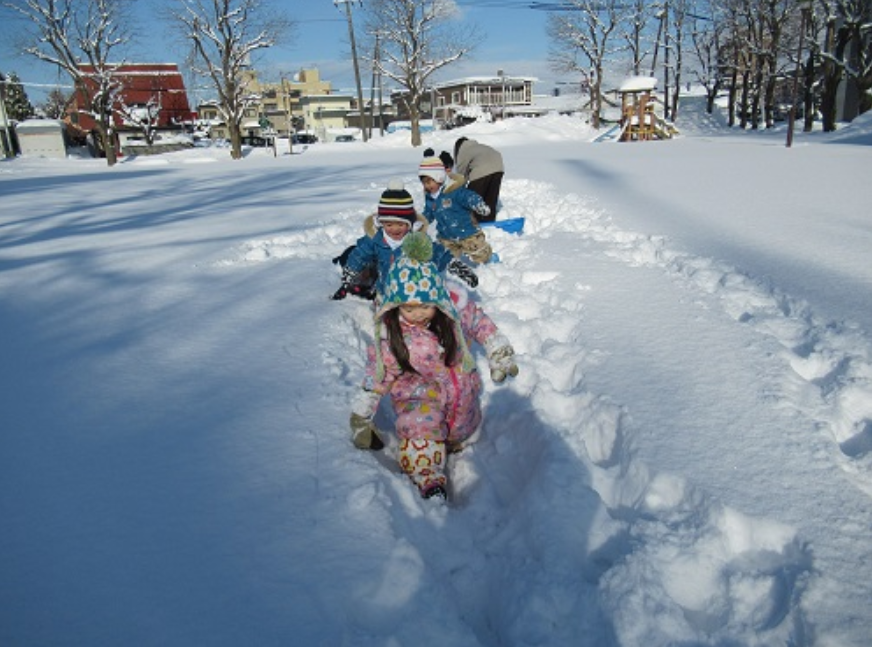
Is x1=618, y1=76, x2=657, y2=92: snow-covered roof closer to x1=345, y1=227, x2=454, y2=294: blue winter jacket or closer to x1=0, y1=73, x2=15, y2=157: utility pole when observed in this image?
x1=345, y1=227, x2=454, y2=294: blue winter jacket

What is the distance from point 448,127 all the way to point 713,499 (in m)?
40.9

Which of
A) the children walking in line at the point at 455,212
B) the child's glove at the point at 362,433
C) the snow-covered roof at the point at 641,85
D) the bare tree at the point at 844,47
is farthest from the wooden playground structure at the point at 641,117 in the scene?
the child's glove at the point at 362,433

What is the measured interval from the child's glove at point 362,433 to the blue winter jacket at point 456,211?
9.91ft

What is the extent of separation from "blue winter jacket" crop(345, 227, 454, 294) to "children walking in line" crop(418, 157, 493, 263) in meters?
1.48

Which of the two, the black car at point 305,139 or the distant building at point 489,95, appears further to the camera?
the distant building at point 489,95

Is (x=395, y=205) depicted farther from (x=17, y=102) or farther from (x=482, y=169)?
(x=17, y=102)

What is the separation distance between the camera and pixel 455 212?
5008mm

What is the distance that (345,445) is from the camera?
213cm

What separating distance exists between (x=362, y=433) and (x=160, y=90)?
1783 inches

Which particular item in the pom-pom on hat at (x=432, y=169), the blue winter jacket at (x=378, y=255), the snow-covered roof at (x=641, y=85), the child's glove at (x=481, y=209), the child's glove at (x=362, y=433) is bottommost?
the child's glove at (x=362, y=433)

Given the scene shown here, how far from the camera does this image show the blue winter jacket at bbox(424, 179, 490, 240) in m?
4.95

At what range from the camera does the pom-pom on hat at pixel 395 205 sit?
10.4 ft

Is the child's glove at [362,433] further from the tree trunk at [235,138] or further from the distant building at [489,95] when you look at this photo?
the distant building at [489,95]

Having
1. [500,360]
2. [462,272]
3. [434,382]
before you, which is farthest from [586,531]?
[462,272]
